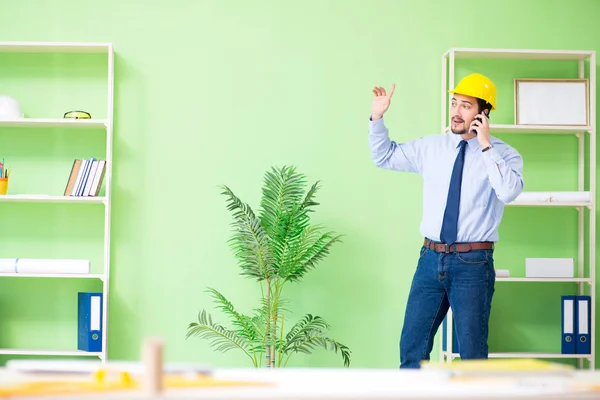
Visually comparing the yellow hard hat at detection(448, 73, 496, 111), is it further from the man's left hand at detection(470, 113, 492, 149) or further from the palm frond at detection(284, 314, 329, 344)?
the palm frond at detection(284, 314, 329, 344)

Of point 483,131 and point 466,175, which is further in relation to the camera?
point 466,175

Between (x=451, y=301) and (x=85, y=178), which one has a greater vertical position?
(x=85, y=178)

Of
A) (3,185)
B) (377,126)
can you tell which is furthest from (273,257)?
(3,185)

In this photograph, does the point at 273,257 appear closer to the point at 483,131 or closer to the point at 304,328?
the point at 304,328

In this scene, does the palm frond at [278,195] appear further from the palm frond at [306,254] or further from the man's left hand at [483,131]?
the man's left hand at [483,131]

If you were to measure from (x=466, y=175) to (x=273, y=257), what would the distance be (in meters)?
1.15

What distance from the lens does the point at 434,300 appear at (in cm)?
328

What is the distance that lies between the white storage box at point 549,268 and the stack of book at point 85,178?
2430mm

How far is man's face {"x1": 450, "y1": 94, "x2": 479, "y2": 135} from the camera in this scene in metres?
3.39

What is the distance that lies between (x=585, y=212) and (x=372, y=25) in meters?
1.68

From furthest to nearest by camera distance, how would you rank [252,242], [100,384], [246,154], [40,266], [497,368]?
[246,154], [40,266], [252,242], [497,368], [100,384]

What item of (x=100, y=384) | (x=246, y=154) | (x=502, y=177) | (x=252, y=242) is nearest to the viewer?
(x=100, y=384)

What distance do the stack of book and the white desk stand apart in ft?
8.53

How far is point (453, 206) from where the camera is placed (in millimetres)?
3271
